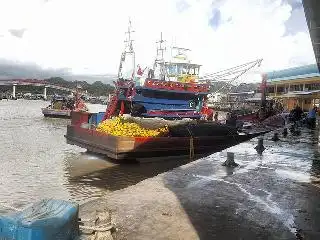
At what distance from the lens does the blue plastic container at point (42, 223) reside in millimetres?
3568

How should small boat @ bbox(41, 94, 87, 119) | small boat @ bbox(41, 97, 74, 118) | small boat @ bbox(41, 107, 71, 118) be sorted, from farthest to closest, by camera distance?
1. small boat @ bbox(41, 97, 74, 118)
2. small boat @ bbox(41, 107, 71, 118)
3. small boat @ bbox(41, 94, 87, 119)

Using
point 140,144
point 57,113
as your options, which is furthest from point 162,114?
point 57,113

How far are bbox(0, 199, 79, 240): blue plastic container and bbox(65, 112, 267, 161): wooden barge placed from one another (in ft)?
31.9

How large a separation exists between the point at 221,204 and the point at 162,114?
20723 mm

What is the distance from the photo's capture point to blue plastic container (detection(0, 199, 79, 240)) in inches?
140

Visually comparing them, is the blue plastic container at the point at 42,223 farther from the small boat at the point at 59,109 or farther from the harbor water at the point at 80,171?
the small boat at the point at 59,109

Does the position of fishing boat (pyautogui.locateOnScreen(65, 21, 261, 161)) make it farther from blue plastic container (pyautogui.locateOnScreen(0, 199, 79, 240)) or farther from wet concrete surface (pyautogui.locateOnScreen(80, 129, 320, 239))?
blue plastic container (pyautogui.locateOnScreen(0, 199, 79, 240))

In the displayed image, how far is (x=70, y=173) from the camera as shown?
13.4 metres

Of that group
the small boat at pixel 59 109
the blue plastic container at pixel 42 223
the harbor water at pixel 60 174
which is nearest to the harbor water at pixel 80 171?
the harbor water at pixel 60 174

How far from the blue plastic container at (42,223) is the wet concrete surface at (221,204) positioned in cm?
86

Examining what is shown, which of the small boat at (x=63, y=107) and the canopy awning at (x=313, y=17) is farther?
the small boat at (x=63, y=107)

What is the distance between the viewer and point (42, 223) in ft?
11.9

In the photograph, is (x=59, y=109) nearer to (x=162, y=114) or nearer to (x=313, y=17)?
(x=162, y=114)

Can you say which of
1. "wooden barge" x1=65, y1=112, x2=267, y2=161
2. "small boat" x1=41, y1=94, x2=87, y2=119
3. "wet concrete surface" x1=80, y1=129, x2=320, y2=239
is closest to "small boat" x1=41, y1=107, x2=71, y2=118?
"small boat" x1=41, y1=94, x2=87, y2=119
